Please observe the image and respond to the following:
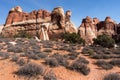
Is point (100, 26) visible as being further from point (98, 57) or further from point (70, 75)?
point (70, 75)

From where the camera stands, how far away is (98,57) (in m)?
17.0

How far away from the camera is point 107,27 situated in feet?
286

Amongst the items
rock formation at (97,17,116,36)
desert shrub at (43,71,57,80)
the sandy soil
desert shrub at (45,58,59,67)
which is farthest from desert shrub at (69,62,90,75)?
rock formation at (97,17,116,36)

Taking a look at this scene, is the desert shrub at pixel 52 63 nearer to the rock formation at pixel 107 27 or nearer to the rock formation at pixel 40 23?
the rock formation at pixel 40 23

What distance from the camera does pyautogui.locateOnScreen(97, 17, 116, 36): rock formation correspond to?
283 ft

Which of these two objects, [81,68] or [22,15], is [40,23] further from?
[81,68]

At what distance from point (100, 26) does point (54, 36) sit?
3747 cm

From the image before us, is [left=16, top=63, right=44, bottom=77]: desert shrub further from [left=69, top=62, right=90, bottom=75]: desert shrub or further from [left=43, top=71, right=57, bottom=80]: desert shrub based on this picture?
[left=69, top=62, right=90, bottom=75]: desert shrub

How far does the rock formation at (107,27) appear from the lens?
8612 cm

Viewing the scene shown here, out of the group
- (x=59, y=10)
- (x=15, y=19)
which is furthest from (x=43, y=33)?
(x=15, y=19)

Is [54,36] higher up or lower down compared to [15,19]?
lower down

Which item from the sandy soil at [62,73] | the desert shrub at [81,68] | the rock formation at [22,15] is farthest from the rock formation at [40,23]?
the desert shrub at [81,68]

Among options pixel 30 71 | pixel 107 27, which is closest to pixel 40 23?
pixel 107 27

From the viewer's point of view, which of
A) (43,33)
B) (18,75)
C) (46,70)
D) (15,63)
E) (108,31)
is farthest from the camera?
(108,31)
